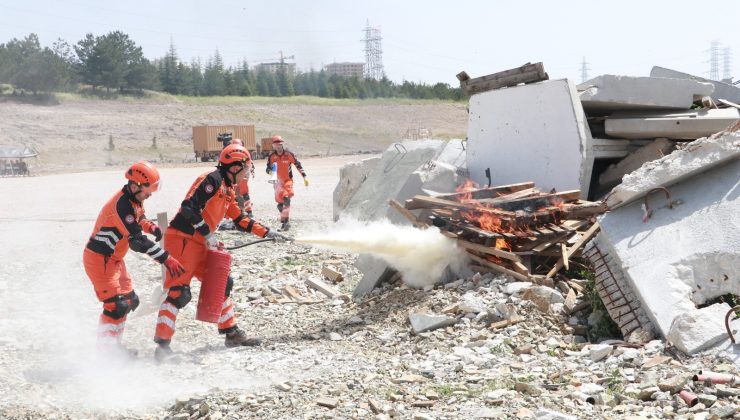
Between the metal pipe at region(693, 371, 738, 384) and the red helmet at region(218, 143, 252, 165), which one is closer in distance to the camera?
the metal pipe at region(693, 371, 738, 384)

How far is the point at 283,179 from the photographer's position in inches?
539

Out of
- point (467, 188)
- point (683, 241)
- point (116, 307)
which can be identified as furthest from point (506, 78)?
point (116, 307)

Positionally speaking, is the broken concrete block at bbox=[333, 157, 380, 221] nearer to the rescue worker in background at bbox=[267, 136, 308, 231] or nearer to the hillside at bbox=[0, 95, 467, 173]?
the rescue worker in background at bbox=[267, 136, 308, 231]

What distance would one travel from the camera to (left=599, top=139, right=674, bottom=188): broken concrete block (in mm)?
9117

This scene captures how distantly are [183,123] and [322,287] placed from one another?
46.5 metres

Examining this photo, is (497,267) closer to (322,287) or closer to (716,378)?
(322,287)

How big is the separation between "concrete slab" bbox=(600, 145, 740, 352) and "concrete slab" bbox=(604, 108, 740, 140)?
2.47 meters

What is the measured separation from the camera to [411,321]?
671 cm

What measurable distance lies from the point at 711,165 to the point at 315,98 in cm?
6226

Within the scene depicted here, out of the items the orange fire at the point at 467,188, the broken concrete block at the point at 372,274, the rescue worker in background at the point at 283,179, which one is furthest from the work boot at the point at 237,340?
the rescue worker in background at the point at 283,179

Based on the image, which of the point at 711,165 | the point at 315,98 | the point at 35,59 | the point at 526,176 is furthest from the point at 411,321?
the point at 315,98

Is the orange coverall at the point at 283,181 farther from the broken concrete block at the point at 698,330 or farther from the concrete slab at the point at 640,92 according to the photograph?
the broken concrete block at the point at 698,330

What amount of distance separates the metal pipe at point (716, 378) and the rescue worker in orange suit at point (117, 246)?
163 inches

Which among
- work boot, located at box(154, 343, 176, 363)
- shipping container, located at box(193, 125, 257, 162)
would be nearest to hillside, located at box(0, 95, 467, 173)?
shipping container, located at box(193, 125, 257, 162)
